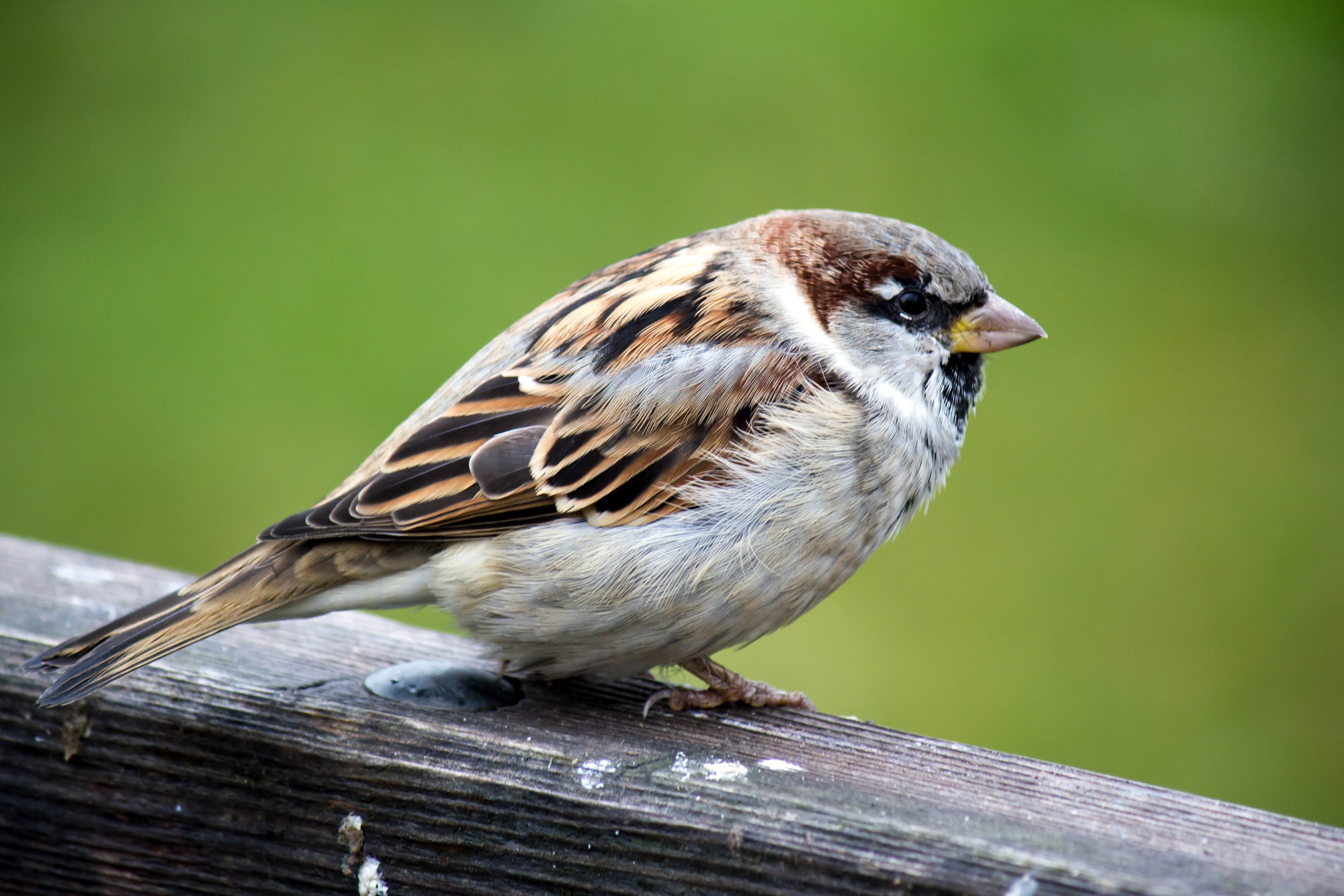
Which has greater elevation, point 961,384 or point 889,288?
point 889,288

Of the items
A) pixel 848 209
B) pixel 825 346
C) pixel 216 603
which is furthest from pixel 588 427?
pixel 848 209

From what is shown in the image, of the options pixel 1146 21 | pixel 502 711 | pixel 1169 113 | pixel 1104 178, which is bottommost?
pixel 502 711

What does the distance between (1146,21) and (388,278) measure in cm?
315

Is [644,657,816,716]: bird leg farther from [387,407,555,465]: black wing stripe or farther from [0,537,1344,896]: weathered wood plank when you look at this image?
[387,407,555,465]: black wing stripe

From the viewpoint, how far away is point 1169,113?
525 centimetres

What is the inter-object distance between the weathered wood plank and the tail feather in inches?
2.3

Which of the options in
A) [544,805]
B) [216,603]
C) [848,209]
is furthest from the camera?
[848,209]

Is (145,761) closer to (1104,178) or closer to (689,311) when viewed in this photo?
(689,311)

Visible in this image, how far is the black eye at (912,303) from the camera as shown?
2.35 m

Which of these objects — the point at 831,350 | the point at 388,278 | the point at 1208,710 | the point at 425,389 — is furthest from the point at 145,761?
the point at 388,278

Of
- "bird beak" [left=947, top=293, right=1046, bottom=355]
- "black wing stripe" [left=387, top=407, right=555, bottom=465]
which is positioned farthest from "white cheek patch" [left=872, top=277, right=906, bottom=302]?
"black wing stripe" [left=387, top=407, right=555, bottom=465]

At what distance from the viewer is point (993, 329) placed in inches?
92.7

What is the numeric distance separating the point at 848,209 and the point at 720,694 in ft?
9.10

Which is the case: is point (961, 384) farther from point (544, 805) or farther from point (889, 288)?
point (544, 805)
